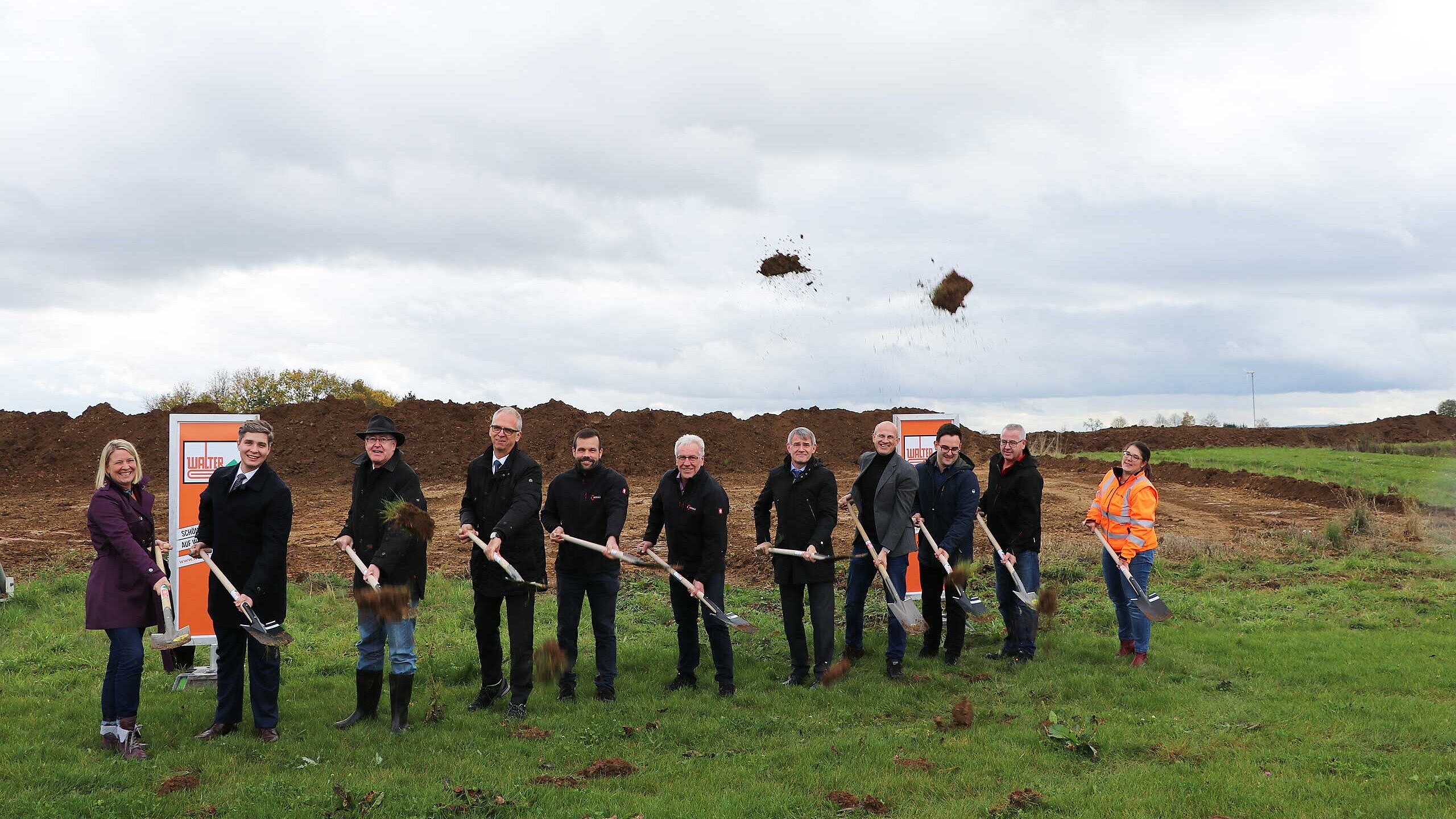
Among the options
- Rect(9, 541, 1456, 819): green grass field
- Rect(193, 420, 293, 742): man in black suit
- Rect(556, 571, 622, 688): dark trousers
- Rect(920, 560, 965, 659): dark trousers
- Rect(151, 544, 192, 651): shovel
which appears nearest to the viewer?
Rect(9, 541, 1456, 819): green grass field

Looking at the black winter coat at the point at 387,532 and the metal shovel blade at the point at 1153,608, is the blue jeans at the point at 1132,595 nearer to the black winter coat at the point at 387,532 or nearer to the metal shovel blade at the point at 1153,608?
the metal shovel blade at the point at 1153,608

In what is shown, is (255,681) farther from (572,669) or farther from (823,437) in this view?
(823,437)

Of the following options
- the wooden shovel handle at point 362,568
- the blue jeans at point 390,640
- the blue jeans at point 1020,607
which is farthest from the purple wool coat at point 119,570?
the blue jeans at point 1020,607

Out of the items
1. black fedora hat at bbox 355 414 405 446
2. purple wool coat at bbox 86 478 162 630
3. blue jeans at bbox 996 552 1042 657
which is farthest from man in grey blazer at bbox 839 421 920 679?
purple wool coat at bbox 86 478 162 630

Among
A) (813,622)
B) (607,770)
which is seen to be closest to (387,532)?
(607,770)

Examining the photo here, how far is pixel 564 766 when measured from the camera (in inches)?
250

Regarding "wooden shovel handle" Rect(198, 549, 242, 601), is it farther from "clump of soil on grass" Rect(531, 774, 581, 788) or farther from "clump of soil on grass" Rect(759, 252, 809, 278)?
"clump of soil on grass" Rect(759, 252, 809, 278)

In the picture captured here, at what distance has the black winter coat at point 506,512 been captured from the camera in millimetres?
7148

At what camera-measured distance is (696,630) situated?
8172 mm

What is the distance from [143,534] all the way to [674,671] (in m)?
4.43

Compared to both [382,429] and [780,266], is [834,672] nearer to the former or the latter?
[382,429]

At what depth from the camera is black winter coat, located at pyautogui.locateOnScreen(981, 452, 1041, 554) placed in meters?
8.84

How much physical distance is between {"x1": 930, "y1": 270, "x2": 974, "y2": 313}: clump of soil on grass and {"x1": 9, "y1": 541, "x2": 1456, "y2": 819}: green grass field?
17.7 feet

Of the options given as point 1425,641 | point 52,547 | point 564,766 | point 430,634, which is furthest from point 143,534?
point 52,547
